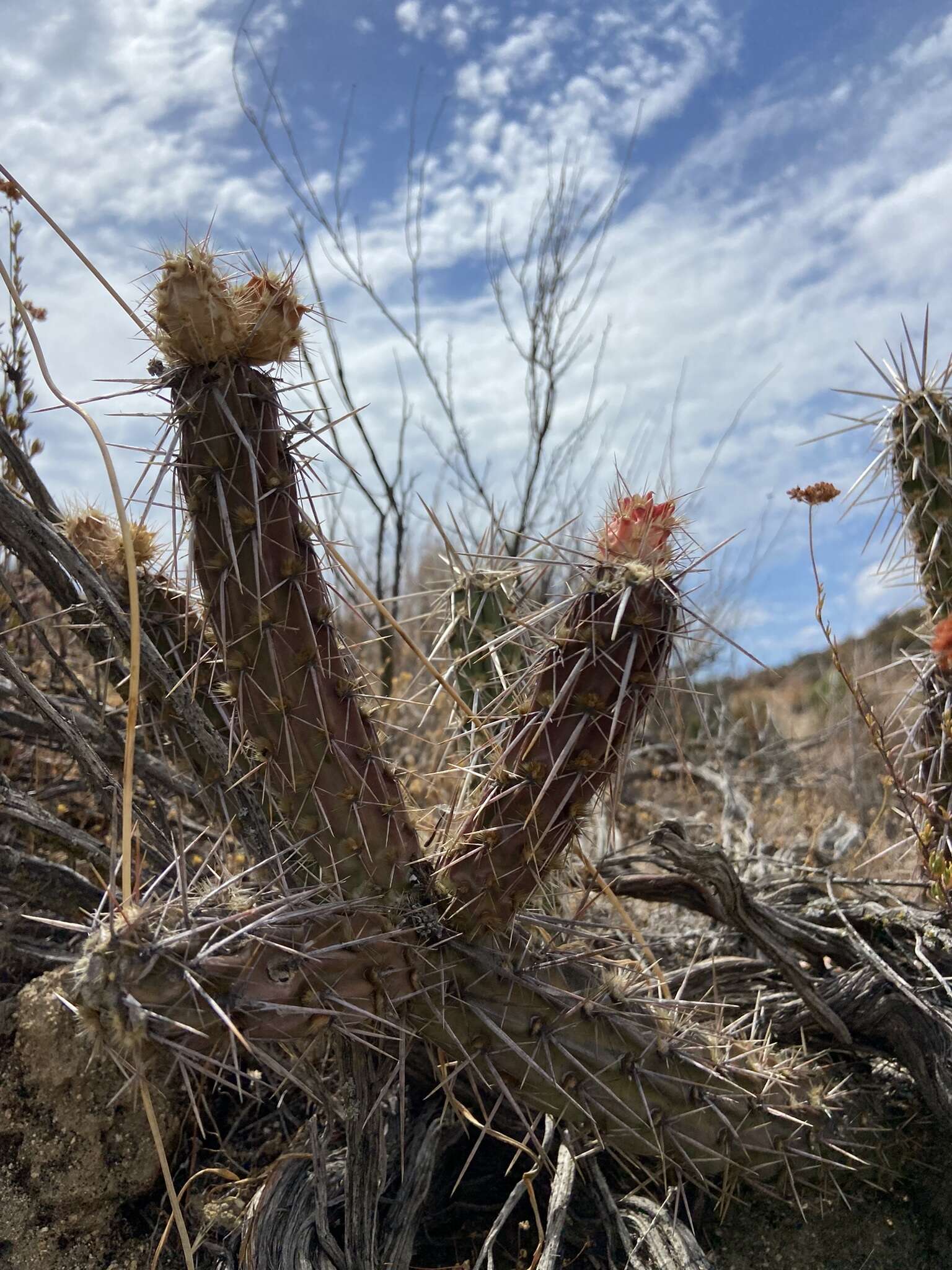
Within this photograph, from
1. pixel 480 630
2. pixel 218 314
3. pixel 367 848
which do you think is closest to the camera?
pixel 218 314

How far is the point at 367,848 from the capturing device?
1.74 m

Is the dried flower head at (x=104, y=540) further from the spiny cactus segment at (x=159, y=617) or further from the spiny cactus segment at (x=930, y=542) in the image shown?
the spiny cactus segment at (x=930, y=542)

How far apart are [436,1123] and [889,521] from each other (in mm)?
1951

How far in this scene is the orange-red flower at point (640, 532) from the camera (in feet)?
5.48

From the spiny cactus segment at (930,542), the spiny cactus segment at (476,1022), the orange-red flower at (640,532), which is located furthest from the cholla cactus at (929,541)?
the orange-red flower at (640,532)

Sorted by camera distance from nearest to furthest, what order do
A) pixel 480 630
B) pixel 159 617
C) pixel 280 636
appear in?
pixel 280 636, pixel 159 617, pixel 480 630

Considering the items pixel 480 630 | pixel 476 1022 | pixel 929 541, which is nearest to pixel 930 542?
pixel 929 541

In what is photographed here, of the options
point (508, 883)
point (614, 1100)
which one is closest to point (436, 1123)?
point (614, 1100)

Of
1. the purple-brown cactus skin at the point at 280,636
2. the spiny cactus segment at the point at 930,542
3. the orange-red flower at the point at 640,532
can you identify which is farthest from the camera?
the spiny cactus segment at the point at 930,542

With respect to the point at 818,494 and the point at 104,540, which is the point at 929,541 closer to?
the point at 818,494

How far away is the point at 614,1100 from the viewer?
6.05ft

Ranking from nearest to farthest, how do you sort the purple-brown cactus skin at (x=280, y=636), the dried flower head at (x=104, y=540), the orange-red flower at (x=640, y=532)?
the purple-brown cactus skin at (x=280, y=636) < the orange-red flower at (x=640, y=532) < the dried flower head at (x=104, y=540)

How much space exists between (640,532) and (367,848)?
2.46 ft

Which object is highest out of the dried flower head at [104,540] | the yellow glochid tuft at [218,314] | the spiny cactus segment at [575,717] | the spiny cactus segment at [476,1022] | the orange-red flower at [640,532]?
the yellow glochid tuft at [218,314]
